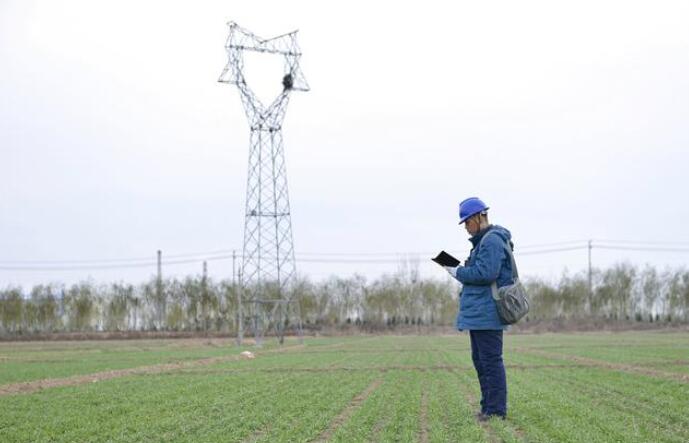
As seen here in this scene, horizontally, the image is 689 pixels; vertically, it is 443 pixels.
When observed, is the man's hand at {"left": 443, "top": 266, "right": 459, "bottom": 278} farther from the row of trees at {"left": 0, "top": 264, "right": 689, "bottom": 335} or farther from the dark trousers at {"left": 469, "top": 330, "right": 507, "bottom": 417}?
the row of trees at {"left": 0, "top": 264, "right": 689, "bottom": 335}

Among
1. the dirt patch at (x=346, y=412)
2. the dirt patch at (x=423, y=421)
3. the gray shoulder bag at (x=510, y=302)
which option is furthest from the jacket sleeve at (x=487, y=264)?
the dirt patch at (x=346, y=412)

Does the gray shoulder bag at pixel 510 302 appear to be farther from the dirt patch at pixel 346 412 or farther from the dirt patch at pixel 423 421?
the dirt patch at pixel 346 412

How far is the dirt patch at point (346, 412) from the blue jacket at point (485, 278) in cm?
192

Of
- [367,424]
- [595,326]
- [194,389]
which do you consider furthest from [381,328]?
[367,424]

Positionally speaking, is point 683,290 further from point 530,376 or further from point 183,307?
point 530,376

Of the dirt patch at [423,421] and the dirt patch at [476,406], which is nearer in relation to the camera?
the dirt patch at [476,406]

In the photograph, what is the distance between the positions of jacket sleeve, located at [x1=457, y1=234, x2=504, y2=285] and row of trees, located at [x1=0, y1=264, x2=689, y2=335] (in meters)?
84.1

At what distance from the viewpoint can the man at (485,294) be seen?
8.18 m

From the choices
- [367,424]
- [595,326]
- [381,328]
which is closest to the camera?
[367,424]

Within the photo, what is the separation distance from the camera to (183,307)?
9756 cm

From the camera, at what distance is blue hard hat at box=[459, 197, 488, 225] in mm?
8500

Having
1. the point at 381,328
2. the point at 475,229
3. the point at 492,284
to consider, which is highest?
the point at 475,229

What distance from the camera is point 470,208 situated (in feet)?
28.0

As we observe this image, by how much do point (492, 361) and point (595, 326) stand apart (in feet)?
280
